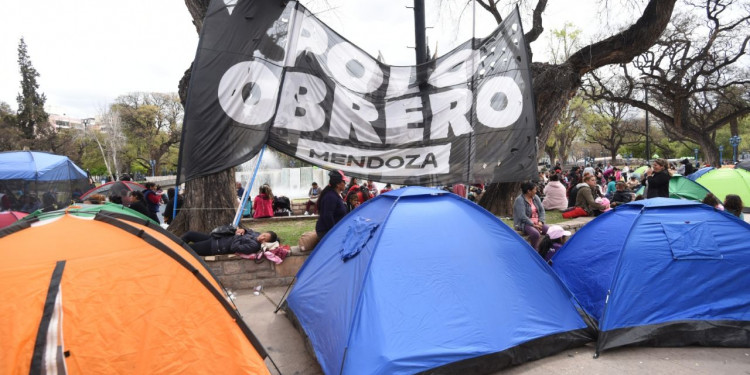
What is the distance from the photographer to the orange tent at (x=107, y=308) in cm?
242

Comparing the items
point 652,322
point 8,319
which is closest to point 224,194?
point 8,319

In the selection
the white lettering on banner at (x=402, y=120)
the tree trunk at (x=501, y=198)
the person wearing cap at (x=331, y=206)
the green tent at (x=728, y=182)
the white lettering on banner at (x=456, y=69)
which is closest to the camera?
the white lettering on banner at (x=402, y=120)

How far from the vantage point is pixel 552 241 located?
582 cm

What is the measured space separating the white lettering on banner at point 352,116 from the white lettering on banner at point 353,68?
0.44ft

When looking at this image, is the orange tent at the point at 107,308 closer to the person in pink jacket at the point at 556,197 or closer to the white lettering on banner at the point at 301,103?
the white lettering on banner at the point at 301,103

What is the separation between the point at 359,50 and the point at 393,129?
1.05 meters

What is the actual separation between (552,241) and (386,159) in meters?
2.95

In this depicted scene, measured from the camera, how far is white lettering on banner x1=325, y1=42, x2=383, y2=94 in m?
4.69

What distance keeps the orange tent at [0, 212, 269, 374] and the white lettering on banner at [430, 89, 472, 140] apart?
304cm

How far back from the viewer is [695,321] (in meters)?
3.71

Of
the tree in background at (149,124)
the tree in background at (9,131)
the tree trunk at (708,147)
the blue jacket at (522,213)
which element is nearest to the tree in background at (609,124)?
the tree trunk at (708,147)

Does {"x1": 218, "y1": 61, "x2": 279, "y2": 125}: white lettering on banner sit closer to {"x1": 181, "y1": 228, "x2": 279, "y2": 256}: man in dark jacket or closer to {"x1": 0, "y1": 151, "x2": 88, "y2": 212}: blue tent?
{"x1": 181, "y1": 228, "x2": 279, "y2": 256}: man in dark jacket

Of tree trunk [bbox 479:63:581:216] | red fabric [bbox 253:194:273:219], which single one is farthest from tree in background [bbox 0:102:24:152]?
tree trunk [bbox 479:63:581:216]

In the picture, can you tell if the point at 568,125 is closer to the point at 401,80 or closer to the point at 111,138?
the point at 401,80
